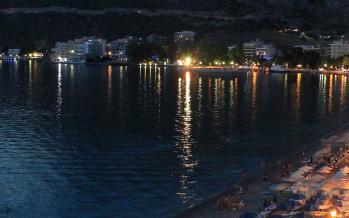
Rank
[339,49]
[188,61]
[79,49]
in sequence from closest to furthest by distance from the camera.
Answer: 1. [339,49]
2. [188,61]
3. [79,49]

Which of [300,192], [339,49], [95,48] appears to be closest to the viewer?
[300,192]

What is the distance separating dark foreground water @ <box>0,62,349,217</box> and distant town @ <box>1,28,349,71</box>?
36.1 meters

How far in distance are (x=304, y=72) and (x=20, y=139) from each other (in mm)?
54784

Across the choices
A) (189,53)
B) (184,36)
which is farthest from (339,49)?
(184,36)

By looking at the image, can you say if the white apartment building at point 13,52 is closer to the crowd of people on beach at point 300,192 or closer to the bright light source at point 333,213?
the crowd of people on beach at point 300,192

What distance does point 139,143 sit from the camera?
21422 millimetres

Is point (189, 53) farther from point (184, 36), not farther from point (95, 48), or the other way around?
point (95, 48)

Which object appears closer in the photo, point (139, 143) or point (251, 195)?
point (251, 195)

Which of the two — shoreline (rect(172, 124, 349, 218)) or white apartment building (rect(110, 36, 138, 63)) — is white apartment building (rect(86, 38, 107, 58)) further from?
shoreline (rect(172, 124, 349, 218))

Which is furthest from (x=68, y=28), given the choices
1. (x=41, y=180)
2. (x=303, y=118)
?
(x=41, y=180)

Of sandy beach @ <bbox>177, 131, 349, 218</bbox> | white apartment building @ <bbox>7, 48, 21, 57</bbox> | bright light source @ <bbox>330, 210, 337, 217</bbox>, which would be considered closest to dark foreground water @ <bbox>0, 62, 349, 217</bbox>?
sandy beach @ <bbox>177, 131, 349, 218</bbox>

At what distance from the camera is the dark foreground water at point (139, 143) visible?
14.7 metres

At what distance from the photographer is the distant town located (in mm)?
77375

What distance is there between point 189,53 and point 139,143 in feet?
220
